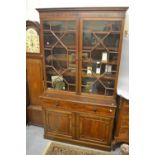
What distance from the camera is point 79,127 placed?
6.91 feet

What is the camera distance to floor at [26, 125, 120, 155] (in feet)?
6.85

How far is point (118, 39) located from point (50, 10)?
0.92m

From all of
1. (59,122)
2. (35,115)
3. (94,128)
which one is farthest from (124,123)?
(35,115)

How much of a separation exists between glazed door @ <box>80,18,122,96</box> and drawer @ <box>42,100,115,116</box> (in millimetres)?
Answer: 207

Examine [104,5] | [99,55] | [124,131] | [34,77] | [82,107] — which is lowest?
[124,131]

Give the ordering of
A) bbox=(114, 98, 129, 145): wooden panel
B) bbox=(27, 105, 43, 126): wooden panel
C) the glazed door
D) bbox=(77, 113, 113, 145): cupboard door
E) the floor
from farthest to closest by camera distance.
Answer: bbox=(27, 105, 43, 126): wooden panel < the floor < bbox=(77, 113, 113, 145): cupboard door < bbox=(114, 98, 129, 145): wooden panel < the glazed door

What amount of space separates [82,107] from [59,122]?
1.53ft

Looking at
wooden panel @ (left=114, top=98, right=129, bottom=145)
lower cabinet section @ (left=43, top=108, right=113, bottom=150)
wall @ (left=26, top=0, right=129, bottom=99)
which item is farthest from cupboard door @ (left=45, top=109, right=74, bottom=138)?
wall @ (left=26, top=0, right=129, bottom=99)

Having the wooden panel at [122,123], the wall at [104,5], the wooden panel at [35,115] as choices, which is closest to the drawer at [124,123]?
the wooden panel at [122,123]

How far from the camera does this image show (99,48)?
187 cm

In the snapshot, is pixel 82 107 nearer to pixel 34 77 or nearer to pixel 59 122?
pixel 59 122

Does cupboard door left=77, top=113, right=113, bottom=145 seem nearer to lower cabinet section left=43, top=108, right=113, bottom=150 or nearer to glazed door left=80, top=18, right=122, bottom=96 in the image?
lower cabinet section left=43, top=108, right=113, bottom=150
